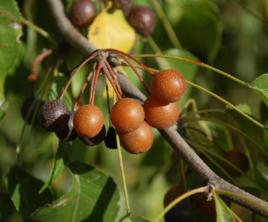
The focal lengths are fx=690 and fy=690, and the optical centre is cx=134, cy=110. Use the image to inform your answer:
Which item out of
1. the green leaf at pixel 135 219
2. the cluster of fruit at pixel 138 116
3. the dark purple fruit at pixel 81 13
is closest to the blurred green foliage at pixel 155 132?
the green leaf at pixel 135 219

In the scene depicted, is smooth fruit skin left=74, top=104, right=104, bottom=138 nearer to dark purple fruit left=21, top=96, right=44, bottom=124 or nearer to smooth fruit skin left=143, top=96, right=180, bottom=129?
smooth fruit skin left=143, top=96, right=180, bottom=129

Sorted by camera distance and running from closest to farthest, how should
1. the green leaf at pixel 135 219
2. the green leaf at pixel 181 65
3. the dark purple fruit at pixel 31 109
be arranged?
the green leaf at pixel 135 219 → the dark purple fruit at pixel 31 109 → the green leaf at pixel 181 65

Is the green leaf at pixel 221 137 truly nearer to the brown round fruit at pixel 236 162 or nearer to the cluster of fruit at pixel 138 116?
the brown round fruit at pixel 236 162

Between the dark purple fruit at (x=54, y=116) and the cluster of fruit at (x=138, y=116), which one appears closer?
the cluster of fruit at (x=138, y=116)

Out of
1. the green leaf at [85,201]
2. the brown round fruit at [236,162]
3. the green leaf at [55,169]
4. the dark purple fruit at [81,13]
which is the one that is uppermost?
the dark purple fruit at [81,13]

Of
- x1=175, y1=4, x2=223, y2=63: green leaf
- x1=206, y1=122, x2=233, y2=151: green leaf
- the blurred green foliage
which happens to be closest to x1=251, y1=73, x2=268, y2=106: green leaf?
→ the blurred green foliage

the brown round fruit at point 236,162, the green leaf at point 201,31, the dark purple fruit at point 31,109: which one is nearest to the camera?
the brown round fruit at point 236,162
